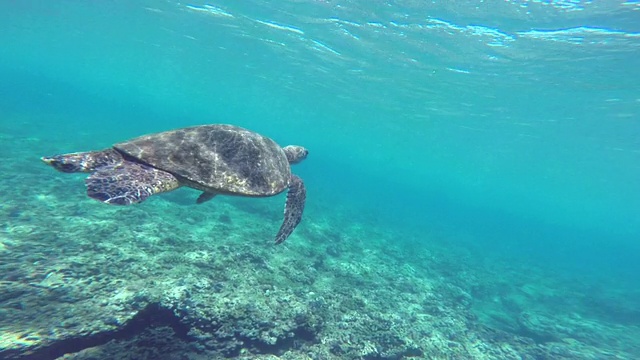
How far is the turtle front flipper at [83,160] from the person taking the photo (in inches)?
166

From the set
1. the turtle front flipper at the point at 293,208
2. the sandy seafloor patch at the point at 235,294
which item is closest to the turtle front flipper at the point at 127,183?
the turtle front flipper at the point at 293,208

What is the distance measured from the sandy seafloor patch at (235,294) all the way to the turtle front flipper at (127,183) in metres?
2.61

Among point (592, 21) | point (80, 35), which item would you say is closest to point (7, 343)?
point (592, 21)

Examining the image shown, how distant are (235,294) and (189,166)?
3577 mm

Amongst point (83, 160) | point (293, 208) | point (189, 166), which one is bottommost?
point (293, 208)

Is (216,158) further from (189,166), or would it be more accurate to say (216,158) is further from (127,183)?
(127,183)

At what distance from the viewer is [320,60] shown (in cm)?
3033

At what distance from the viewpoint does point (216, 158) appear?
18.2 ft

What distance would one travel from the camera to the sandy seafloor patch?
206 inches

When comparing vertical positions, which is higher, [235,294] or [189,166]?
[189,166]

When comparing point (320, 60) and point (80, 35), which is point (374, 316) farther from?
point (80, 35)

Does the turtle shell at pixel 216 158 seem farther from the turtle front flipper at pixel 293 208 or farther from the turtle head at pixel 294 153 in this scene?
the turtle head at pixel 294 153

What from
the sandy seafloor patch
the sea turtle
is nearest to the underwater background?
the sandy seafloor patch

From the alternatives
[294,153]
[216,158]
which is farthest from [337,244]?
[216,158]
